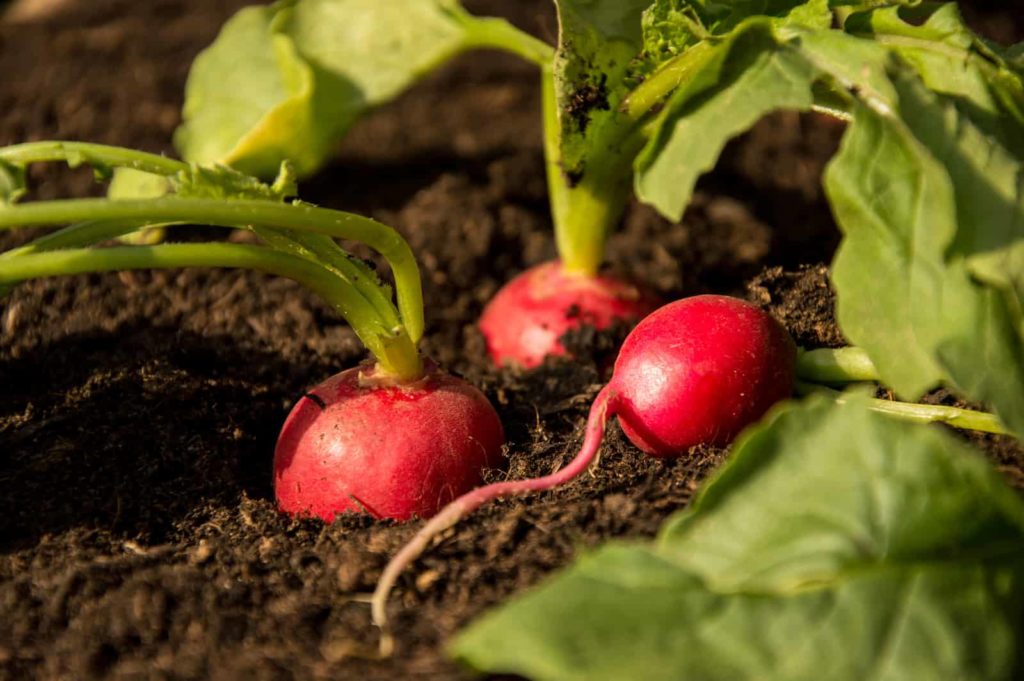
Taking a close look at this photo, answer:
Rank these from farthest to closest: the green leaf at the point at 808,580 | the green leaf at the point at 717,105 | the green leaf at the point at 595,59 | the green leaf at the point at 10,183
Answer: the green leaf at the point at 595,59 < the green leaf at the point at 10,183 < the green leaf at the point at 717,105 < the green leaf at the point at 808,580

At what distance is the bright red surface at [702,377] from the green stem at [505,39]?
2.75ft

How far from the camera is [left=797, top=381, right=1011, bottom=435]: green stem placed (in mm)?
1921

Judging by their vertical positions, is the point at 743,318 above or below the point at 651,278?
above

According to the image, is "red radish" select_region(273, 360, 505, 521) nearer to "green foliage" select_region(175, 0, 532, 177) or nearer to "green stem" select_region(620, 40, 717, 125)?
"green stem" select_region(620, 40, 717, 125)

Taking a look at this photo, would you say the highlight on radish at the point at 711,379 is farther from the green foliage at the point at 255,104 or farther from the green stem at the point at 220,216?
the green foliage at the point at 255,104

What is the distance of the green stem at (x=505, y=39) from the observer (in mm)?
2633

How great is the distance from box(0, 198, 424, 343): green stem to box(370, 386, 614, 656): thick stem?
1.49 ft

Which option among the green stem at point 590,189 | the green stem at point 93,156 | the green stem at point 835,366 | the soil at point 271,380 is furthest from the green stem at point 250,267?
the green stem at point 835,366

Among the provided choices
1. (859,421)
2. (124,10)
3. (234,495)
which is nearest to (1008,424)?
(859,421)

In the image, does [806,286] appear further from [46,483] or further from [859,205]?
[46,483]

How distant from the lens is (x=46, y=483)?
2.07 meters

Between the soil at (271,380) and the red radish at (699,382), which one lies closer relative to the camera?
the soil at (271,380)

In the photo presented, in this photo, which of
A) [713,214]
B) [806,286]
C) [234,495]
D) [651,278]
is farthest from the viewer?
[713,214]

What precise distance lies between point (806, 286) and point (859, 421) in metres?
0.96
